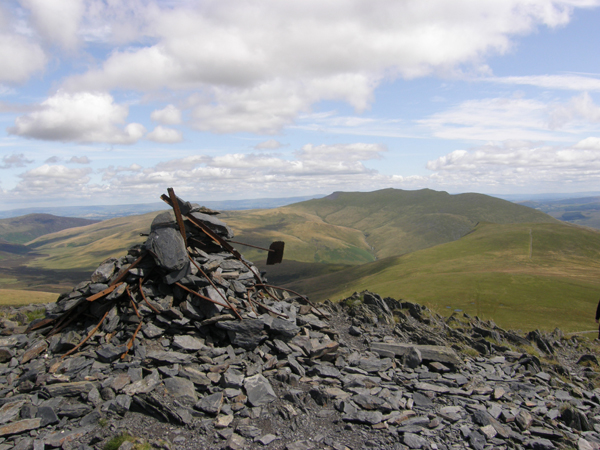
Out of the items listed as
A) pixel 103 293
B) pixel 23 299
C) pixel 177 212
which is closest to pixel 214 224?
pixel 177 212

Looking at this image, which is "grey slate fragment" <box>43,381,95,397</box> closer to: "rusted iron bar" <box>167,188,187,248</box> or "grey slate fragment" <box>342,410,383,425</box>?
"rusted iron bar" <box>167,188,187,248</box>

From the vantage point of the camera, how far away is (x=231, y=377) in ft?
38.2

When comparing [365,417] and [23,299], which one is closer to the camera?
[365,417]

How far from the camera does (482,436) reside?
9922mm

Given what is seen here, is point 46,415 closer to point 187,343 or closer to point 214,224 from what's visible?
point 187,343

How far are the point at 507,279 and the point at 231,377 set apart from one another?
116068 mm

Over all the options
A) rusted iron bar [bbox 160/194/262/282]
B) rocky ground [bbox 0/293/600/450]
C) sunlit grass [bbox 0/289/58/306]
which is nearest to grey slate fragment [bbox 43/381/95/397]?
rocky ground [bbox 0/293/600/450]

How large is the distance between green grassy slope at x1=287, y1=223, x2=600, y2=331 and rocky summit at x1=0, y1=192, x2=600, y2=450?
167ft

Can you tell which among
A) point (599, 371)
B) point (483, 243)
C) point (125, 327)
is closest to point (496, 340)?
point (599, 371)

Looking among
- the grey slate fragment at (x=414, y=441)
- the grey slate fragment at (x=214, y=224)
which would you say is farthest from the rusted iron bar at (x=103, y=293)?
the grey slate fragment at (x=414, y=441)

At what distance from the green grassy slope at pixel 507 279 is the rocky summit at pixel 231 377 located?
50960 millimetres

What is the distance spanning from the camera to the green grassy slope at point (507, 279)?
2953 inches

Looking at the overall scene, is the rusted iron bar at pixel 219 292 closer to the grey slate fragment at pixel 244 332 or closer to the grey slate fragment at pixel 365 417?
the grey slate fragment at pixel 244 332

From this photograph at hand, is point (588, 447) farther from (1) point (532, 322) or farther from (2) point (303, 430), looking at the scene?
(1) point (532, 322)
